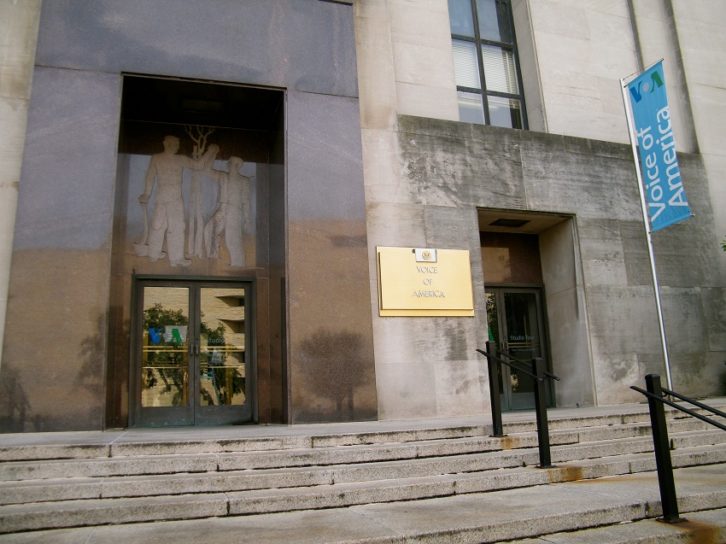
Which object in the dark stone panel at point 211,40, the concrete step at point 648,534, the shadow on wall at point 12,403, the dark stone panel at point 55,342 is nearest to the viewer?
the concrete step at point 648,534

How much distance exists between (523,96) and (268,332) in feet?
23.7

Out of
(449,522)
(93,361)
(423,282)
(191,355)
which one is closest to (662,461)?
(449,522)

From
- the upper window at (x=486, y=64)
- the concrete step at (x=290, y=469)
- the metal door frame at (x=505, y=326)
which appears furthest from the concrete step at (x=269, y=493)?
the upper window at (x=486, y=64)

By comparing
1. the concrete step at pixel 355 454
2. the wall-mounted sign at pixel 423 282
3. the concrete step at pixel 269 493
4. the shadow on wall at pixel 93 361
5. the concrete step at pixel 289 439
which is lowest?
the concrete step at pixel 269 493

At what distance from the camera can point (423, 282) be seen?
32.8 ft

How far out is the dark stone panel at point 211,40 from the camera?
909cm

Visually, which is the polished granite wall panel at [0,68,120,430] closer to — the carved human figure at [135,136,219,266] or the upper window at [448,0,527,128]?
the carved human figure at [135,136,219,266]

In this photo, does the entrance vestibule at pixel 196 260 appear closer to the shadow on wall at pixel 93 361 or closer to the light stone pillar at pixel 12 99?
the shadow on wall at pixel 93 361

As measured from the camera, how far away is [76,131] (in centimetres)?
880

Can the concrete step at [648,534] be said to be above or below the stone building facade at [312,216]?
below

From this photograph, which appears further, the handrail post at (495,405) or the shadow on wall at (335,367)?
the shadow on wall at (335,367)

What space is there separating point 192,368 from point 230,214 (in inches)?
105

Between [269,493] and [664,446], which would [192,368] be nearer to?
[269,493]

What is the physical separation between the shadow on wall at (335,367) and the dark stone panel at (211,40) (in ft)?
13.4
